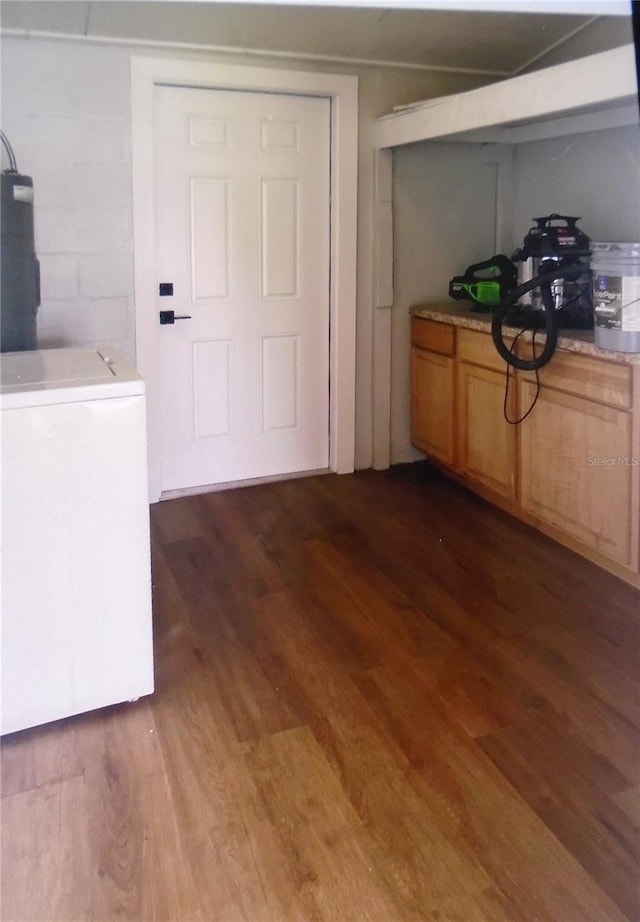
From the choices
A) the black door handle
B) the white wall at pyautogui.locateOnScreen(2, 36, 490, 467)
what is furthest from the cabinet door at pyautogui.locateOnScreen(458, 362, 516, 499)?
the white wall at pyautogui.locateOnScreen(2, 36, 490, 467)

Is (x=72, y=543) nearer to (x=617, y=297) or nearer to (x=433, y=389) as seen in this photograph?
(x=617, y=297)

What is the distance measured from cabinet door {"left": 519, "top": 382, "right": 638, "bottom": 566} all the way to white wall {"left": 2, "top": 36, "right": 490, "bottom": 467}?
1806 mm

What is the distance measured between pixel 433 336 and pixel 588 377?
116cm

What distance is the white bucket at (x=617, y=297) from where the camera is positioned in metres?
2.54

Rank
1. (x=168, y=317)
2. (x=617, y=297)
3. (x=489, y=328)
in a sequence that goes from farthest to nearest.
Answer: (x=168, y=317), (x=489, y=328), (x=617, y=297)

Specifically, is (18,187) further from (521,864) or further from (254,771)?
(521,864)

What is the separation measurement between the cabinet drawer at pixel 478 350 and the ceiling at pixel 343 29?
1.26 m

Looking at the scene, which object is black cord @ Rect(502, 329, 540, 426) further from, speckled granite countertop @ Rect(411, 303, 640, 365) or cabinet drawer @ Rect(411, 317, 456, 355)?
cabinet drawer @ Rect(411, 317, 456, 355)

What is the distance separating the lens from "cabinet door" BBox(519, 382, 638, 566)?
266cm

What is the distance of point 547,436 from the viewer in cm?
303

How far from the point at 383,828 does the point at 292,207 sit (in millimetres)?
2857

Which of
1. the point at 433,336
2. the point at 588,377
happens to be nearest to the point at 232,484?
the point at 433,336

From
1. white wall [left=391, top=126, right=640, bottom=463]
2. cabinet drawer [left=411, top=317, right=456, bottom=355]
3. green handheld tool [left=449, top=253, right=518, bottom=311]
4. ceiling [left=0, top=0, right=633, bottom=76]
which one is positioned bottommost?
cabinet drawer [left=411, top=317, right=456, bottom=355]

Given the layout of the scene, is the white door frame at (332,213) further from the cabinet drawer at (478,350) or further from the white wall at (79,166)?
the cabinet drawer at (478,350)
